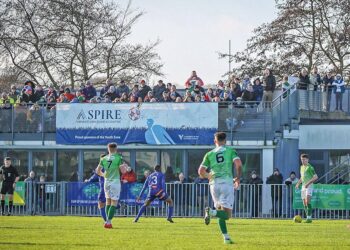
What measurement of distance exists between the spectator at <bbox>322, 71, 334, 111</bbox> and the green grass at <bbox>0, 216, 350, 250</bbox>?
13.0 meters

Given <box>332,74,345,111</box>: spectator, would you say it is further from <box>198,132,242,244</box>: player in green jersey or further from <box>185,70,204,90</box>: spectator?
<box>198,132,242,244</box>: player in green jersey

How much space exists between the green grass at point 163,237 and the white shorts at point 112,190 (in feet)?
2.55

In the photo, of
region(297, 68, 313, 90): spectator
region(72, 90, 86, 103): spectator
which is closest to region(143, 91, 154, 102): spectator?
region(72, 90, 86, 103): spectator

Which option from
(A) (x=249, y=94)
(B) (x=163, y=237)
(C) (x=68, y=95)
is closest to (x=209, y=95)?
(A) (x=249, y=94)

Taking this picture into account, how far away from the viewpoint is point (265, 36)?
194 ft

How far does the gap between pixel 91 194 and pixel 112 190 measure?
34.9 ft

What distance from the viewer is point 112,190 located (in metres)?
27.2

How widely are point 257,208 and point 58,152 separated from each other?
30.2ft

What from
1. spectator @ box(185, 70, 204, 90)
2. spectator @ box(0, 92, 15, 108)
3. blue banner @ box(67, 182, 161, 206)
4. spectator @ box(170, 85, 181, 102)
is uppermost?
spectator @ box(185, 70, 204, 90)

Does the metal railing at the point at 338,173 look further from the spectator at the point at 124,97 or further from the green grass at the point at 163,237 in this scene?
the green grass at the point at 163,237

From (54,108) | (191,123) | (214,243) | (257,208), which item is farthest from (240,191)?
(214,243)

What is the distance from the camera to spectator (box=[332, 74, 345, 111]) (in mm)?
39875

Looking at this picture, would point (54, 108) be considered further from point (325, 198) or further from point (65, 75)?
point (65, 75)

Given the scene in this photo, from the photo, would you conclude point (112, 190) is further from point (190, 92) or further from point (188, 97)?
point (190, 92)
